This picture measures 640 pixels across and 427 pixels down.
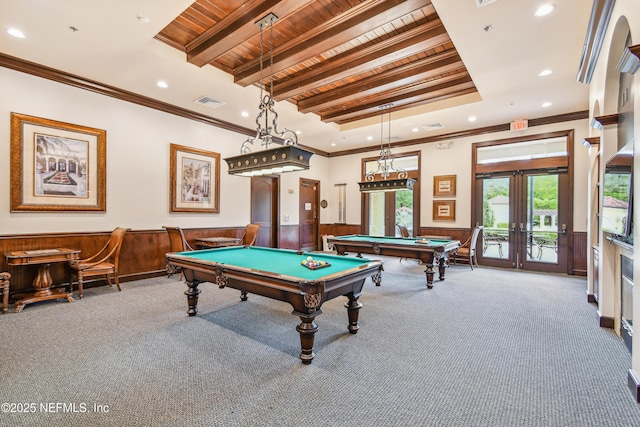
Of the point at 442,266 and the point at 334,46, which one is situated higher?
the point at 334,46

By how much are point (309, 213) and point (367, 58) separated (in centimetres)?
545

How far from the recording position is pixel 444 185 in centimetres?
751

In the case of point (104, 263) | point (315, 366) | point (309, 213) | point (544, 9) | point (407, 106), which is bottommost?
point (315, 366)

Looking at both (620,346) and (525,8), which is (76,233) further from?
(620,346)

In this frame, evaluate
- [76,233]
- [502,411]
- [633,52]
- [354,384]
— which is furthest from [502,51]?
[76,233]

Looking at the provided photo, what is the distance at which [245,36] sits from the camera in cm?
358

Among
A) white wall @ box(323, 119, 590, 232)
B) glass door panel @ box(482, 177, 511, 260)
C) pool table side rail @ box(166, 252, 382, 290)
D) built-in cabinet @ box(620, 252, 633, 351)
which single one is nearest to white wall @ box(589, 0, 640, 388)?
built-in cabinet @ box(620, 252, 633, 351)

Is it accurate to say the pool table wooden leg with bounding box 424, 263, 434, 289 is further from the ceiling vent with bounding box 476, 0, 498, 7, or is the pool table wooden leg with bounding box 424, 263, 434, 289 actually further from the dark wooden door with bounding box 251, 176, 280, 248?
the dark wooden door with bounding box 251, 176, 280, 248

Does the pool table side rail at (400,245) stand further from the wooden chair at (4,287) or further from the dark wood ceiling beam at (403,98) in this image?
the wooden chair at (4,287)

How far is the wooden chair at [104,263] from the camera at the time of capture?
163 inches

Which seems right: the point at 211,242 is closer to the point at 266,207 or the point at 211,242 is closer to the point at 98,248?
the point at 98,248

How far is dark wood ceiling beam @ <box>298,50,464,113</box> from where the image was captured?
4.32 metres

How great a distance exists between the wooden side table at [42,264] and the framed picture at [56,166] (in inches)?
30.4

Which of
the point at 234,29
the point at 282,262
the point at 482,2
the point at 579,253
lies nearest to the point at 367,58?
the point at 482,2
